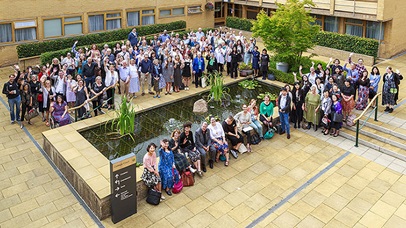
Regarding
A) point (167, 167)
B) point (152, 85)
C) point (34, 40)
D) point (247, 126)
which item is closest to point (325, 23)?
point (152, 85)

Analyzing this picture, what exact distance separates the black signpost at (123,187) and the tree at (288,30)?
1194 cm

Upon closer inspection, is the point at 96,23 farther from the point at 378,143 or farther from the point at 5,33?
the point at 378,143

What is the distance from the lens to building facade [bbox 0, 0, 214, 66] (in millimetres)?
21312

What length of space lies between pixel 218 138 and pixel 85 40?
14658mm

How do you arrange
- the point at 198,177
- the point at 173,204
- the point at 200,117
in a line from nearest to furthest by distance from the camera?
the point at 173,204 → the point at 198,177 → the point at 200,117

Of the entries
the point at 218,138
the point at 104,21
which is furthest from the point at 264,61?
the point at 104,21

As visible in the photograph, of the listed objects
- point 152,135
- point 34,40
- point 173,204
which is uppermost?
point 34,40

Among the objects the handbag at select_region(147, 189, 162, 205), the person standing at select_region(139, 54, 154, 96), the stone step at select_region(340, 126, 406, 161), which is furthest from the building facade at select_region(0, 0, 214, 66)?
the stone step at select_region(340, 126, 406, 161)

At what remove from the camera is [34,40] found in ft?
73.0

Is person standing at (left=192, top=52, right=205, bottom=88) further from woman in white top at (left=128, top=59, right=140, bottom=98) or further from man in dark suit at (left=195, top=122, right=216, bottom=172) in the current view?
man in dark suit at (left=195, top=122, right=216, bottom=172)

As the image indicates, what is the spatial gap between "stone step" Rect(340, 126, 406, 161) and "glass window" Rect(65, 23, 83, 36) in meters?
16.8

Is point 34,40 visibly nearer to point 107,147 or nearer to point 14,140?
point 14,140

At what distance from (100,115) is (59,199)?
4878 mm

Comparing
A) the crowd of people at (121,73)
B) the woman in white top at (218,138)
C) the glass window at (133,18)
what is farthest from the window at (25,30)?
the woman in white top at (218,138)
